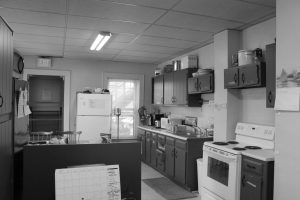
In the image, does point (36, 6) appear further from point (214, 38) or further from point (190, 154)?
point (190, 154)

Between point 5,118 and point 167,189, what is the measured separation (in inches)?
128

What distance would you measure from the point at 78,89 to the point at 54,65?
76cm

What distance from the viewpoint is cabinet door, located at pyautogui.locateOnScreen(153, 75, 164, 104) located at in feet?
19.2

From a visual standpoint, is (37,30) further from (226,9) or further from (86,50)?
(226,9)

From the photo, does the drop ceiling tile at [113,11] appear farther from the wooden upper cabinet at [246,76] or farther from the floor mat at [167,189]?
the floor mat at [167,189]

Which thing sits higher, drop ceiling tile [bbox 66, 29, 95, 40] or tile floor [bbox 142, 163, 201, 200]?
drop ceiling tile [bbox 66, 29, 95, 40]

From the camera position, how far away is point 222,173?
316 cm

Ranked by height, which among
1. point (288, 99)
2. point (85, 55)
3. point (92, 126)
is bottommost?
point (92, 126)

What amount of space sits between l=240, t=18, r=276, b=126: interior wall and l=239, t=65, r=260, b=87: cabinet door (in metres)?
0.32

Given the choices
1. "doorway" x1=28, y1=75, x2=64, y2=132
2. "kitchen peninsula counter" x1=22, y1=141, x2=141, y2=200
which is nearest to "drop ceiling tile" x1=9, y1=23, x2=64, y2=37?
"doorway" x1=28, y1=75, x2=64, y2=132

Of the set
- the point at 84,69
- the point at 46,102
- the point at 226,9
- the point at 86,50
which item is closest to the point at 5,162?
the point at 226,9

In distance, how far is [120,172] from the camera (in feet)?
4.38

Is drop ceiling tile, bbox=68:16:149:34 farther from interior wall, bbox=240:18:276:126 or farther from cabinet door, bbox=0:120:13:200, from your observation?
cabinet door, bbox=0:120:13:200

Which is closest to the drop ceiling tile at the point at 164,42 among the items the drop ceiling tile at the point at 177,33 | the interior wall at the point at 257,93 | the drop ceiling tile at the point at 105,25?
the drop ceiling tile at the point at 177,33
